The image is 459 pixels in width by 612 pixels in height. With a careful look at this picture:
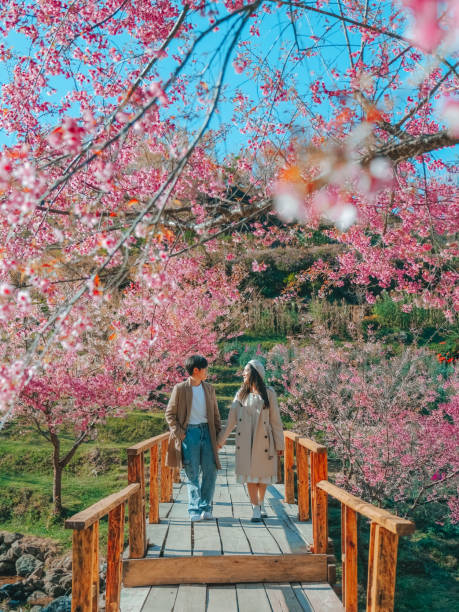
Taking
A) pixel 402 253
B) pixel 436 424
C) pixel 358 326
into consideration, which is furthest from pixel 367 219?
pixel 358 326

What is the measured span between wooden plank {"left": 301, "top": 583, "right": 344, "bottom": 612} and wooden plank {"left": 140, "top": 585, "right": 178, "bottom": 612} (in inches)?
39.5

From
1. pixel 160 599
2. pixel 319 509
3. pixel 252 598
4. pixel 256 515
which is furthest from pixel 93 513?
pixel 256 515

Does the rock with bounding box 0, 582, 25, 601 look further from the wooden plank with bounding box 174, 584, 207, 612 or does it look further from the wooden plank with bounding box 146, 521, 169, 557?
the wooden plank with bounding box 174, 584, 207, 612

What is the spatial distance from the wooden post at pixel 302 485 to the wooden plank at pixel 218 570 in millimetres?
1197

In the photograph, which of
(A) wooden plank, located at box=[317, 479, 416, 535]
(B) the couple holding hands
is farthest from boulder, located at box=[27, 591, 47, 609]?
(A) wooden plank, located at box=[317, 479, 416, 535]

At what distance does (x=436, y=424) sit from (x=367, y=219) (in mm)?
5131

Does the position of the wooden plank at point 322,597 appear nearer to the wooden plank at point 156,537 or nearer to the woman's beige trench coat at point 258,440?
the woman's beige trench coat at point 258,440

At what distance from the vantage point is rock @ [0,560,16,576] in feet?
23.0

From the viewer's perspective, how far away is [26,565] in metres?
6.92

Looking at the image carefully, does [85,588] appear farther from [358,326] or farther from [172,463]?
[358,326]

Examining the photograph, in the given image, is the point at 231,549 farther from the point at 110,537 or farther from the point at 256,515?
the point at 110,537

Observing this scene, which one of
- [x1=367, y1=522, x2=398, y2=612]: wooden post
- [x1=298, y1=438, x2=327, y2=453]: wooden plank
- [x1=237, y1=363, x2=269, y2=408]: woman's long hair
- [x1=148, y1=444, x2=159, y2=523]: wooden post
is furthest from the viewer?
[x1=148, y1=444, x2=159, y2=523]: wooden post

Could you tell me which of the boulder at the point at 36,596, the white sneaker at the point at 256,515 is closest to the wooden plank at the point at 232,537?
the white sneaker at the point at 256,515

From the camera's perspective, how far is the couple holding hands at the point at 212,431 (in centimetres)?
475
